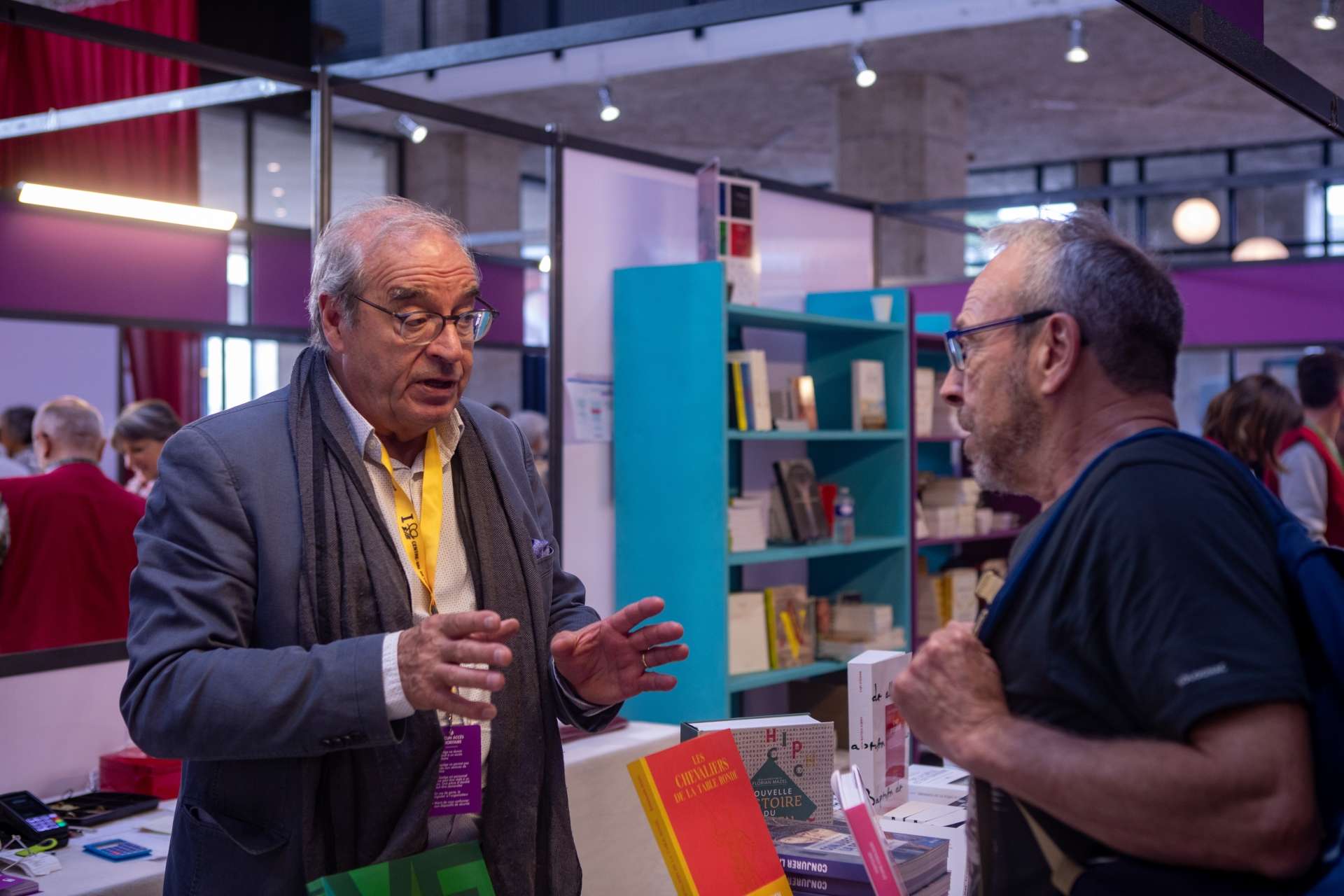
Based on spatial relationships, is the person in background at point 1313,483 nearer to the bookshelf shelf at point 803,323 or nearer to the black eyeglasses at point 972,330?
the bookshelf shelf at point 803,323

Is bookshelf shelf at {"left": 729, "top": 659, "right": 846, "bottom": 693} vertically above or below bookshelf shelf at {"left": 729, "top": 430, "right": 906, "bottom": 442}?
A: below

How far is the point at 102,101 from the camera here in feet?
27.3

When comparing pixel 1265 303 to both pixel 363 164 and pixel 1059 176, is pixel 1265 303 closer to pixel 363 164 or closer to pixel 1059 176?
pixel 1059 176

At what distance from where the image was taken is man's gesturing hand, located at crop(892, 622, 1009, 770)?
4.45ft

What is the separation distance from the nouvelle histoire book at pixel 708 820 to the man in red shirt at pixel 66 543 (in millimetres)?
2512

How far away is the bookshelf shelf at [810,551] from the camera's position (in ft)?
16.0

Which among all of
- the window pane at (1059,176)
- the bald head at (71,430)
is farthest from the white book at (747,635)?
the window pane at (1059,176)

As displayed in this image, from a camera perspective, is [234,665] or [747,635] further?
[747,635]

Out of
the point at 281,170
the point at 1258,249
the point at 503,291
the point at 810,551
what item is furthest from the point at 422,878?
the point at 281,170

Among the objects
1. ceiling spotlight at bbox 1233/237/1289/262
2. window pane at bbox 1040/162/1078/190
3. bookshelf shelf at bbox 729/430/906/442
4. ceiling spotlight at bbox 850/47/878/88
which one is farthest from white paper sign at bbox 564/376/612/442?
window pane at bbox 1040/162/1078/190

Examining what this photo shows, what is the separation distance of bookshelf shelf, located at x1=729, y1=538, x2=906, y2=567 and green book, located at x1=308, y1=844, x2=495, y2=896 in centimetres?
292

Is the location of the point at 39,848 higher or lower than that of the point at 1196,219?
lower

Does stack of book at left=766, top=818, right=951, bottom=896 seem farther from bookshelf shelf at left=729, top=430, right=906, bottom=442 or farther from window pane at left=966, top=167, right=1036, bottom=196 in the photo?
window pane at left=966, top=167, right=1036, bottom=196

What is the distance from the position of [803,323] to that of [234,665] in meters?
3.86
